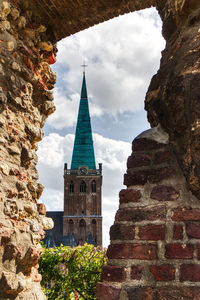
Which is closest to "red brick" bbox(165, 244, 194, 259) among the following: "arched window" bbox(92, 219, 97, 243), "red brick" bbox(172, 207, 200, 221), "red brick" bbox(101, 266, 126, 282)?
"red brick" bbox(172, 207, 200, 221)

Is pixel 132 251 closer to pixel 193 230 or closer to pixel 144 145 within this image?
pixel 193 230

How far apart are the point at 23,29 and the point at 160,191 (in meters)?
2.05

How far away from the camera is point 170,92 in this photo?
1397mm

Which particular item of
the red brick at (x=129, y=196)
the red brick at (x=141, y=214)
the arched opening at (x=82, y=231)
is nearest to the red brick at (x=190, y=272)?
the red brick at (x=141, y=214)

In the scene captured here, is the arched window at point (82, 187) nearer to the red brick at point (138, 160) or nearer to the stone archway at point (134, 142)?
the stone archway at point (134, 142)

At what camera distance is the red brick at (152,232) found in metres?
1.31

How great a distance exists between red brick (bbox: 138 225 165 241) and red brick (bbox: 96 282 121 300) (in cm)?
25

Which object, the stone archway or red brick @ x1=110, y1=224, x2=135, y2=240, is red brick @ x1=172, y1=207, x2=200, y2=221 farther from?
red brick @ x1=110, y1=224, x2=135, y2=240

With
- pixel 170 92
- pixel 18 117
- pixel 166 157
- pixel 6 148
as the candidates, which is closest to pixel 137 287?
pixel 166 157

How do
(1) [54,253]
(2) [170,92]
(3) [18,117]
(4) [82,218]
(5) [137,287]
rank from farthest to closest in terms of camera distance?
(4) [82,218]
(1) [54,253]
(3) [18,117]
(2) [170,92]
(5) [137,287]

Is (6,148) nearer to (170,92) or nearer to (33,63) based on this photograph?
(33,63)

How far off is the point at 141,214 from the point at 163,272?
10.5 inches

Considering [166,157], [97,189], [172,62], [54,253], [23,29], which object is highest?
[97,189]

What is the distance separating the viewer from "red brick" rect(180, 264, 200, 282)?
119cm
